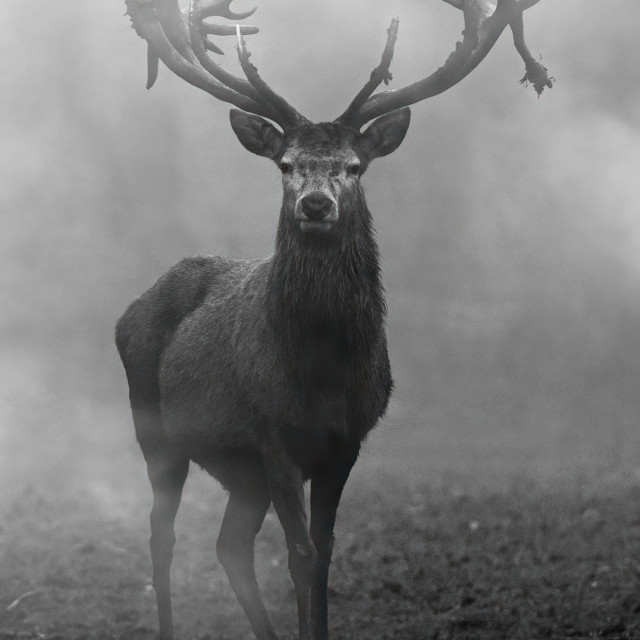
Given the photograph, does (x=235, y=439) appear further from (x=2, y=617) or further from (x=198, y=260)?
(x=2, y=617)

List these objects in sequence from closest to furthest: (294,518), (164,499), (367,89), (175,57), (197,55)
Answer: (294,518) → (367,89) → (175,57) → (197,55) → (164,499)

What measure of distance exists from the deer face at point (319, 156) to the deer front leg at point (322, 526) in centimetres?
142

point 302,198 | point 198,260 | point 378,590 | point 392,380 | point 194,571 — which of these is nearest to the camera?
point 302,198

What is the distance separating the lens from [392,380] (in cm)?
646

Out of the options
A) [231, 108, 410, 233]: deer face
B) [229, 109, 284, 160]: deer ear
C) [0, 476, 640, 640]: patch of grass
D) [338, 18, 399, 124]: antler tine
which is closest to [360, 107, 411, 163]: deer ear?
[231, 108, 410, 233]: deer face

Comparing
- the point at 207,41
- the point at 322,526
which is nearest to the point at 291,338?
the point at 322,526

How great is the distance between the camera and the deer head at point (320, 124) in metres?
5.75

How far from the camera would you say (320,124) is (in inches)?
237

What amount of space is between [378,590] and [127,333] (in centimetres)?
259

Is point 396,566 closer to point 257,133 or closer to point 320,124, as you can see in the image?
point 257,133

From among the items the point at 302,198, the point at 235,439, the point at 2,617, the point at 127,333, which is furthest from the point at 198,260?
the point at 2,617

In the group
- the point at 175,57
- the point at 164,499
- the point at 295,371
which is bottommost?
the point at 164,499

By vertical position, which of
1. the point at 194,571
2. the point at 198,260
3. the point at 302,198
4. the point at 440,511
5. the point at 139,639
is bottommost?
the point at 139,639

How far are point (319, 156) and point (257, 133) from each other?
2.00 feet
